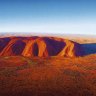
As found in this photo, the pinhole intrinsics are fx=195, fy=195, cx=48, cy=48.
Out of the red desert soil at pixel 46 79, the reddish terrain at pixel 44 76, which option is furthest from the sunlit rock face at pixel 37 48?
the red desert soil at pixel 46 79

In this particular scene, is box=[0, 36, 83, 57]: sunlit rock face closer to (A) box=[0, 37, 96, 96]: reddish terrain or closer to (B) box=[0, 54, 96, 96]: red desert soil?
(A) box=[0, 37, 96, 96]: reddish terrain

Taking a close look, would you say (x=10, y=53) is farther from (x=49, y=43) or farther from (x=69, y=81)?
(x=69, y=81)

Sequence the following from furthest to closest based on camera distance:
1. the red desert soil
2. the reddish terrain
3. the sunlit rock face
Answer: the sunlit rock face
the reddish terrain
the red desert soil

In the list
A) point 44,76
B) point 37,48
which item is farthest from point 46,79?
point 37,48

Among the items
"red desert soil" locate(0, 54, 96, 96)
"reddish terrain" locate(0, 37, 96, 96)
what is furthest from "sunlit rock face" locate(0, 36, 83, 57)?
"red desert soil" locate(0, 54, 96, 96)

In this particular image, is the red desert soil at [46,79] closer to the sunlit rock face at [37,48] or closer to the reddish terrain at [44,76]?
the reddish terrain at [44,76]

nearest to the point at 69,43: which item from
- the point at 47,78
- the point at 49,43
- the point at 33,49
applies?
the point at 49,43
